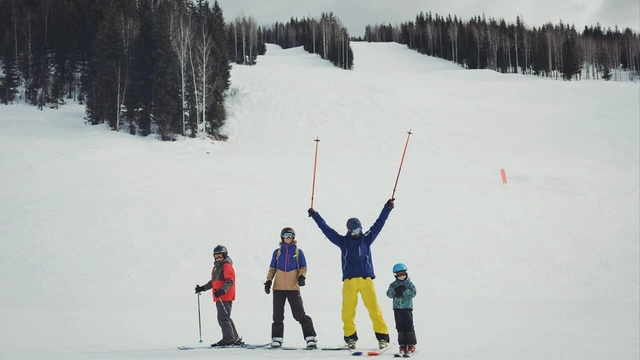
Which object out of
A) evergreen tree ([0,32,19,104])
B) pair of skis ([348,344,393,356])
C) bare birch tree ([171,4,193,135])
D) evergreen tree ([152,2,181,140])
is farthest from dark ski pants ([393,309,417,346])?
evergreen tree ([0,32,19,104])

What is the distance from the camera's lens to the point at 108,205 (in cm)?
1566

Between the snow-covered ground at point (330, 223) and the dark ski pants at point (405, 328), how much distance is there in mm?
323

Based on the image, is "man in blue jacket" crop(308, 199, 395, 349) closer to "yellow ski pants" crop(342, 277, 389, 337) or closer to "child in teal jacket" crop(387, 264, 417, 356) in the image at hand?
"yellow ski pants" crop(342, 277, 389, 337)

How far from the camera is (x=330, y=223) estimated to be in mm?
14898

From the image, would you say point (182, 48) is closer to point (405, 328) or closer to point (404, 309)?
point (404, 309)

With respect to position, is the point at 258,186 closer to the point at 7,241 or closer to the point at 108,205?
the point at 108,205

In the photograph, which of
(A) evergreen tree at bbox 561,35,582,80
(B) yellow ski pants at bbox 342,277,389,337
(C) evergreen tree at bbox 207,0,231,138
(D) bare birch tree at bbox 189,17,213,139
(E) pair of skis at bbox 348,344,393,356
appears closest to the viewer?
(E) pair of skis at bbox 348,344,393,356

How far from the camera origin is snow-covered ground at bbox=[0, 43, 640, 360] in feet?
24.6

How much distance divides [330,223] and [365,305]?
29.6 feet

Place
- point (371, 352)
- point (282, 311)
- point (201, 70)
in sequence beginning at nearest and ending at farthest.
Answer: point (371, 352), point (282, 311), point (201, 70)

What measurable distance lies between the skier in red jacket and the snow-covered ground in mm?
479

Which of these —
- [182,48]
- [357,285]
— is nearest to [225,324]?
[357,285]

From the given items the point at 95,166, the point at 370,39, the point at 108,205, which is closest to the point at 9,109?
the point at 95,166

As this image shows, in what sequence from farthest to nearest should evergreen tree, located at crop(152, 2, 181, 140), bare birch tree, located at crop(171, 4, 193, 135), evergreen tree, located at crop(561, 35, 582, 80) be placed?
evergreen tree, located at crop(561, 35, 582, 80)
bare birch tree, located at crop(171, 4, 193, 135)
evergreen tree, located at crop(152, 2, 181, 140)
